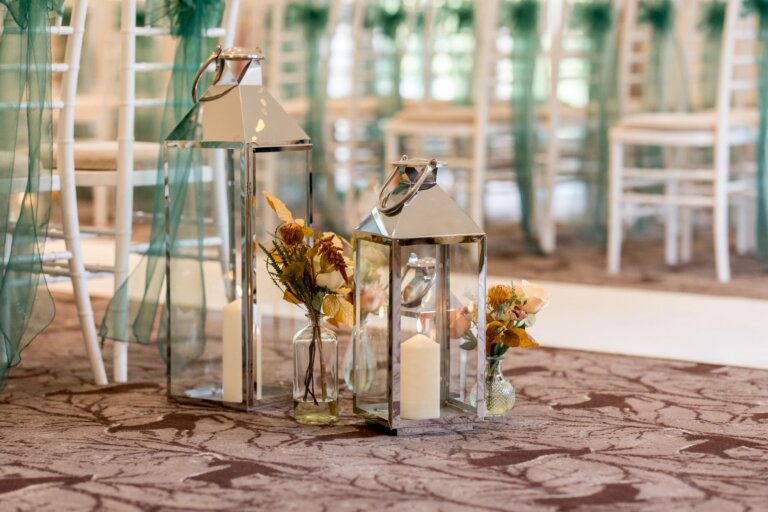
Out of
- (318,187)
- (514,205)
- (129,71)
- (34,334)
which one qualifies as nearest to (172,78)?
(129,71)

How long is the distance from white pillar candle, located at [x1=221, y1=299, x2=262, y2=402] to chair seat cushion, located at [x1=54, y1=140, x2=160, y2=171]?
0.53 m

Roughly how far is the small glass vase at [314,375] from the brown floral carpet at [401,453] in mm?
48

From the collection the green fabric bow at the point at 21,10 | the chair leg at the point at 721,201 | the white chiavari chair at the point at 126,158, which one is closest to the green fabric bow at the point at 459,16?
the chair leg at the point at 721,201

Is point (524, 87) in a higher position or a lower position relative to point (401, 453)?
higher

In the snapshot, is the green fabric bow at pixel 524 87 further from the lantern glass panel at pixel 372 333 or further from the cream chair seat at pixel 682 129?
Result: the lantern glass panel at pixel 372 333

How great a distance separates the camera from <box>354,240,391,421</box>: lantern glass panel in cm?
248

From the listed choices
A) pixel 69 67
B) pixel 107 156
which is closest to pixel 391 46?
pixel 107 156

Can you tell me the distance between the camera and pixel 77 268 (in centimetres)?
291

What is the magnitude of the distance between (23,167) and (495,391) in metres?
1.10

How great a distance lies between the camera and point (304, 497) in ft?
6.73

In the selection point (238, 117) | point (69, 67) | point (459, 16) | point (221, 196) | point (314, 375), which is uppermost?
point (459, 16)

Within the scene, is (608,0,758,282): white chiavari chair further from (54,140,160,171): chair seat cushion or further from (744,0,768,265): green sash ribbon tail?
(54,140,160,171): chair seat cushion

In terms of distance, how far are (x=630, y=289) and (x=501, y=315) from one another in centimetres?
182

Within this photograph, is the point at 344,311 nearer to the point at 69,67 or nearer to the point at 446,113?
the point at 69,67
